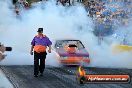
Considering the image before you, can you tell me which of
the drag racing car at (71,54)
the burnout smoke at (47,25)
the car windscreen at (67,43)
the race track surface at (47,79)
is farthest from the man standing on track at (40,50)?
the burnout smoke at (47,25)

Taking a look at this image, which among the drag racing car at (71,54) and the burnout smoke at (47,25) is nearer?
the drag racing car at (71,54)

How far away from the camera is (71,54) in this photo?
17672mm

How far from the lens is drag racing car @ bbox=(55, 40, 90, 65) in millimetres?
17406

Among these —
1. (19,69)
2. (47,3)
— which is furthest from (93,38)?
(19,69)

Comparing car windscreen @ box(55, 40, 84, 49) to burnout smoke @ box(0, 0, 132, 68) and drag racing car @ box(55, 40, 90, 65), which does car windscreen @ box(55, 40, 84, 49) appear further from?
burnout smoke @ box(0, 0, 132, 68)

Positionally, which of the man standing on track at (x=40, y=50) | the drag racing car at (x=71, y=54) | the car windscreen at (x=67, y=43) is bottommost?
the drag racing car at (x=71, y=54)

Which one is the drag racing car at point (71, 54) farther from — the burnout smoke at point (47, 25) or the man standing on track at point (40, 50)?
the burnout smoke at point (47, 25)

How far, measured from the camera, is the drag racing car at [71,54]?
17406 mm

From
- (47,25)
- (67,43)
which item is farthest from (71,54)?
(47,25)

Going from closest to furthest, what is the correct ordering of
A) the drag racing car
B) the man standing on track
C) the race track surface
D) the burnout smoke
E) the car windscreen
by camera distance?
the race track surface → the man standing on track → the drag racing car → the car windscreen → the burnout smoke

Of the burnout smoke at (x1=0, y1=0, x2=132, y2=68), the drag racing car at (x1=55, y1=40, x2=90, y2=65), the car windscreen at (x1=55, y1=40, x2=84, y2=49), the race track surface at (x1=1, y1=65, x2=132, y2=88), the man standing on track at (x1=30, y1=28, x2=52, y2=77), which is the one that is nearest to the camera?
the race track surface at (x1=1, y1=65, x2=132, y2=88)

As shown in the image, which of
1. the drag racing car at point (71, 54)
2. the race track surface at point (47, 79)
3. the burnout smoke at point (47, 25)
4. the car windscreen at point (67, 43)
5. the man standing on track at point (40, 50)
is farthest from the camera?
the burnout smoke at point (47, 25)

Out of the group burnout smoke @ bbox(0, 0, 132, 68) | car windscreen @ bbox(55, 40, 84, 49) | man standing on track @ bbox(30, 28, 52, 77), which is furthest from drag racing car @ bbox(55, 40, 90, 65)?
burnout smoke @ bbox(0, 0, 132, 68)

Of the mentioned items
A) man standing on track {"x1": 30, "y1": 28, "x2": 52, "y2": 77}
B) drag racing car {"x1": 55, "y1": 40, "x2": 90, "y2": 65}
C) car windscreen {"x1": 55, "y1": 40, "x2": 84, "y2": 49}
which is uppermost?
man standing on track {"x1": 30, "y1": 28, "x2": 52, "y2": 77}
